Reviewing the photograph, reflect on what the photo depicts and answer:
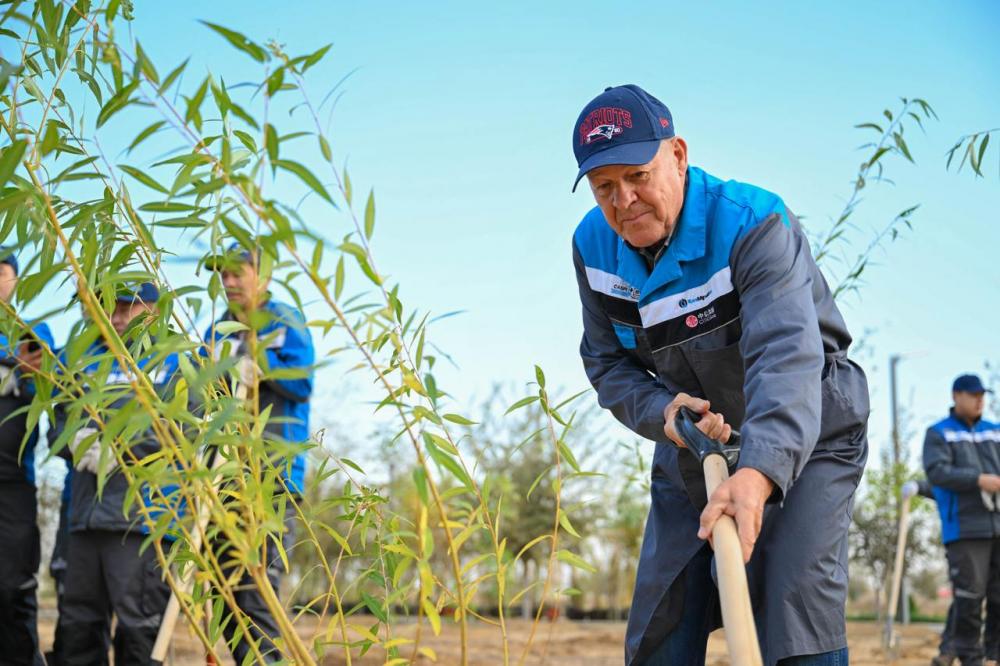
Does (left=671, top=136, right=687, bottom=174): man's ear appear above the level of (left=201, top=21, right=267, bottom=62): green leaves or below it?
above

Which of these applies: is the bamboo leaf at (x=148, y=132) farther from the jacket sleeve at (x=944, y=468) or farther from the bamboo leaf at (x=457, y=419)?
the jacket sleeve at (x=944, y=468)

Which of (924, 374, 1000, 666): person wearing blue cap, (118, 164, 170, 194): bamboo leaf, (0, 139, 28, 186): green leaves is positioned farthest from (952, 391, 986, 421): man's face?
(0, 139, 28, 186): green leaves

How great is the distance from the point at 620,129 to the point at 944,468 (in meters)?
6.24

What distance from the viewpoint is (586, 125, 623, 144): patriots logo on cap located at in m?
2.34

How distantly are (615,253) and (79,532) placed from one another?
2962mm

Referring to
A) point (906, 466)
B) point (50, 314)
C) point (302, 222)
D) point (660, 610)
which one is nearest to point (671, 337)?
point (660, 610)

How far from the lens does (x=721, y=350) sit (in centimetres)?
243

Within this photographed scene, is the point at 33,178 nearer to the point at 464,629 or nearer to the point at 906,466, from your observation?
the point at 464,629

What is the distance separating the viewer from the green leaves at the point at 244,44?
5.07ft

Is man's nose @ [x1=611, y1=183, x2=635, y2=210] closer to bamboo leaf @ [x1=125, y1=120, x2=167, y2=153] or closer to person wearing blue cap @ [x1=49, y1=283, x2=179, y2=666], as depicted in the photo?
bamboo leaf @ [x1=125, y1=120, x2=167, y2=153]

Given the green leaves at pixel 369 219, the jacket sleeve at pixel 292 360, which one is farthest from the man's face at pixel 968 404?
the green leaves at pixel 369 219

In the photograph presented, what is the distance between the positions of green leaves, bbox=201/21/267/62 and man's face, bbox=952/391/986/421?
7403mm

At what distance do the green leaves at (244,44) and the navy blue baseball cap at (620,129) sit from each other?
94cm

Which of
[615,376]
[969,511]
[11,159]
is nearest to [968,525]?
[969,511]
